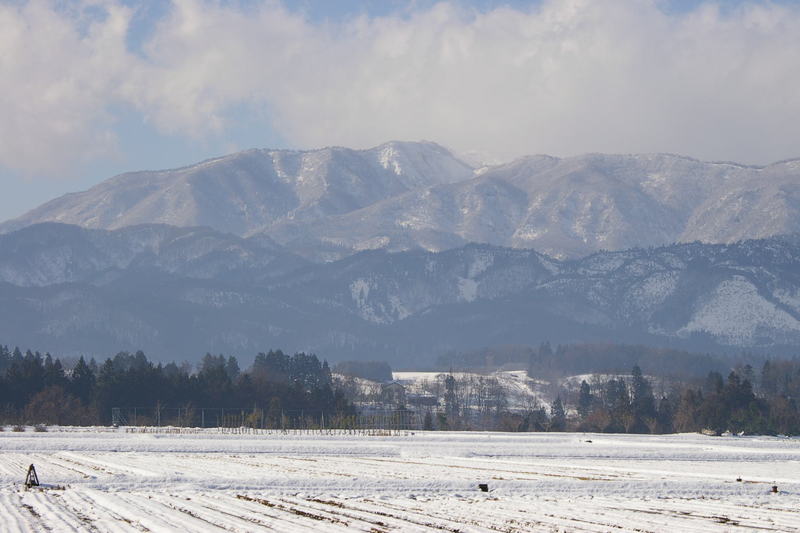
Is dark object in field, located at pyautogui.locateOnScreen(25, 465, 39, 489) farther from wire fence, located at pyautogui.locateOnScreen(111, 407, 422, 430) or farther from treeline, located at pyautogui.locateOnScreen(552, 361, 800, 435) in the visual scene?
treeline, located at pyautogui.locateOnScreen(552, 361, 800, 435)

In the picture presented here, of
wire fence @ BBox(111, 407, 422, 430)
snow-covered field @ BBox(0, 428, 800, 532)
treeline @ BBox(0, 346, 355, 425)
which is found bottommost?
snow-covered field @ BBox(0, 428, 800, 532)

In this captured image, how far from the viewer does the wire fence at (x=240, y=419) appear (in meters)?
150

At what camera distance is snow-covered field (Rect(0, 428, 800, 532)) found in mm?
38844

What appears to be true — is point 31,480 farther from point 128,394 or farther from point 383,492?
point 128,394

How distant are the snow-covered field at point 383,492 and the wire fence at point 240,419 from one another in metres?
67.6

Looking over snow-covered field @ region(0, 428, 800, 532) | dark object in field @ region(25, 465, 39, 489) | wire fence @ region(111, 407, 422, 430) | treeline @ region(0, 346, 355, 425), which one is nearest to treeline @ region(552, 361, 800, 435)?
wire fence @ region(111, 407, 422, 430)

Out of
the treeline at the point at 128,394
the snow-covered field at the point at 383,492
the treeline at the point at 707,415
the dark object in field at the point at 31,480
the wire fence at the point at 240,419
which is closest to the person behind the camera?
the snow-covered field at the point at 383,492

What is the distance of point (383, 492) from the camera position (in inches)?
1927

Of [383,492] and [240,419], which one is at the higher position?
[240,419]

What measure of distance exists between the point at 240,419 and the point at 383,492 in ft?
375

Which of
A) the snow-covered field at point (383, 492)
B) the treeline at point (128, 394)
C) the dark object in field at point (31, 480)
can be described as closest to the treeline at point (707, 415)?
the treeline at point (128, 394)

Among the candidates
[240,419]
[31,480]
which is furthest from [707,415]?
[31,480]

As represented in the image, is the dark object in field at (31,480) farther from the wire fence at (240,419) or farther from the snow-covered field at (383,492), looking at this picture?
the wire fence at (240,419)

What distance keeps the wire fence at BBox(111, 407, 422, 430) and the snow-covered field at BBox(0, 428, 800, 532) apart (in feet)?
222
